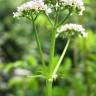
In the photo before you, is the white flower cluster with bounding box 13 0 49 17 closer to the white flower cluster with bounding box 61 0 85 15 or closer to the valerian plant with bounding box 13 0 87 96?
the valerian plant with bounding box 13 0 87 96

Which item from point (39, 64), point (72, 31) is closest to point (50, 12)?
point (72, 31)

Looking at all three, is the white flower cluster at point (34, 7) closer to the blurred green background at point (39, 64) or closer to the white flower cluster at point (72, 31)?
the blurred green background at point (39, 64)

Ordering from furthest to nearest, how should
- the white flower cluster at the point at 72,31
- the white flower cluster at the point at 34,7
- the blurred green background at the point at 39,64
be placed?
the blurred green background at the point at 39,64, the white flower cluster at the point at 72,31, the white flower cluster at the point at 34,7

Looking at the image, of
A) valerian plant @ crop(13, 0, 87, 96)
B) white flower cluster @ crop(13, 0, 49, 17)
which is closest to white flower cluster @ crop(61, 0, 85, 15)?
valerian plant @ crop(13, 0, 87, 96)

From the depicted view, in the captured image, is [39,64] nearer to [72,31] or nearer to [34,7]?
[72,31]

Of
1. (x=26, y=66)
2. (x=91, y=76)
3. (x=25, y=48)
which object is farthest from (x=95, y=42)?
(x=25, y=48)

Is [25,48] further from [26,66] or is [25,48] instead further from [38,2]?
[38,2]

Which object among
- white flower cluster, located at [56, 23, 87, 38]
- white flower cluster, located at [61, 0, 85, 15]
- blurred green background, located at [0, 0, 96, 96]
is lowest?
blurred green background, located at [0, 0, 96, 96]

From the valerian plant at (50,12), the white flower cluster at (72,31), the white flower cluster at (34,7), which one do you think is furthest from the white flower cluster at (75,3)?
the white flower cluster at (72,31)
